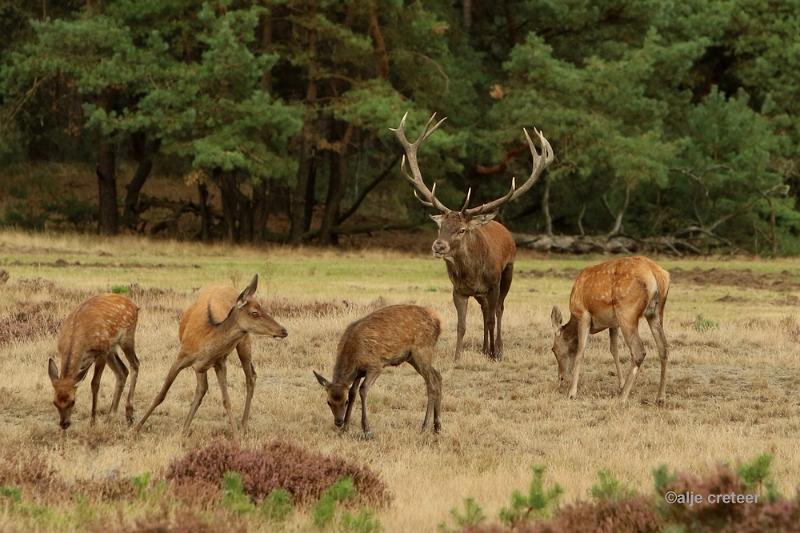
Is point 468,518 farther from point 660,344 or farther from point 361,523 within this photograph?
point 660,344

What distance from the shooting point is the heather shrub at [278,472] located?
796 centimetres

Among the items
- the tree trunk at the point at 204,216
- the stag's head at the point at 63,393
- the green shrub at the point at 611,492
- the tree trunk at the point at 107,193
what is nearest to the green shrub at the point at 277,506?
the green shrub at the point at 611,492

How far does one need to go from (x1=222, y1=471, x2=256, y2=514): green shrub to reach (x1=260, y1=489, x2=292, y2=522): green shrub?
0.27 ft

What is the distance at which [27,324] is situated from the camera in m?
16.0

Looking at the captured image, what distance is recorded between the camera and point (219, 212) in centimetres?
4103

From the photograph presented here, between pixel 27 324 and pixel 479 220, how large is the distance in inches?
235

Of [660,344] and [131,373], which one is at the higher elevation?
[660,344]

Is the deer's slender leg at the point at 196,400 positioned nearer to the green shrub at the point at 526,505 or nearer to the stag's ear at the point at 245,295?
the stag's ear at the point at 245,295

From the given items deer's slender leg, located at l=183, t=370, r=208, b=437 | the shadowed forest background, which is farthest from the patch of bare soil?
the shadowed forest background

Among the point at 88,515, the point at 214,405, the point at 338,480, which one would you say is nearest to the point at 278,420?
the point at 214,405

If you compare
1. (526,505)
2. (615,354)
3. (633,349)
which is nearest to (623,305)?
(633,349)

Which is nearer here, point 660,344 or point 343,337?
point 343,337

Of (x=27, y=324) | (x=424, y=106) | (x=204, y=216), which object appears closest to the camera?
(x=27, y=324)

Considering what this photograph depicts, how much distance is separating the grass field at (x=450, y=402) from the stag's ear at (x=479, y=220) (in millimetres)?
1595
